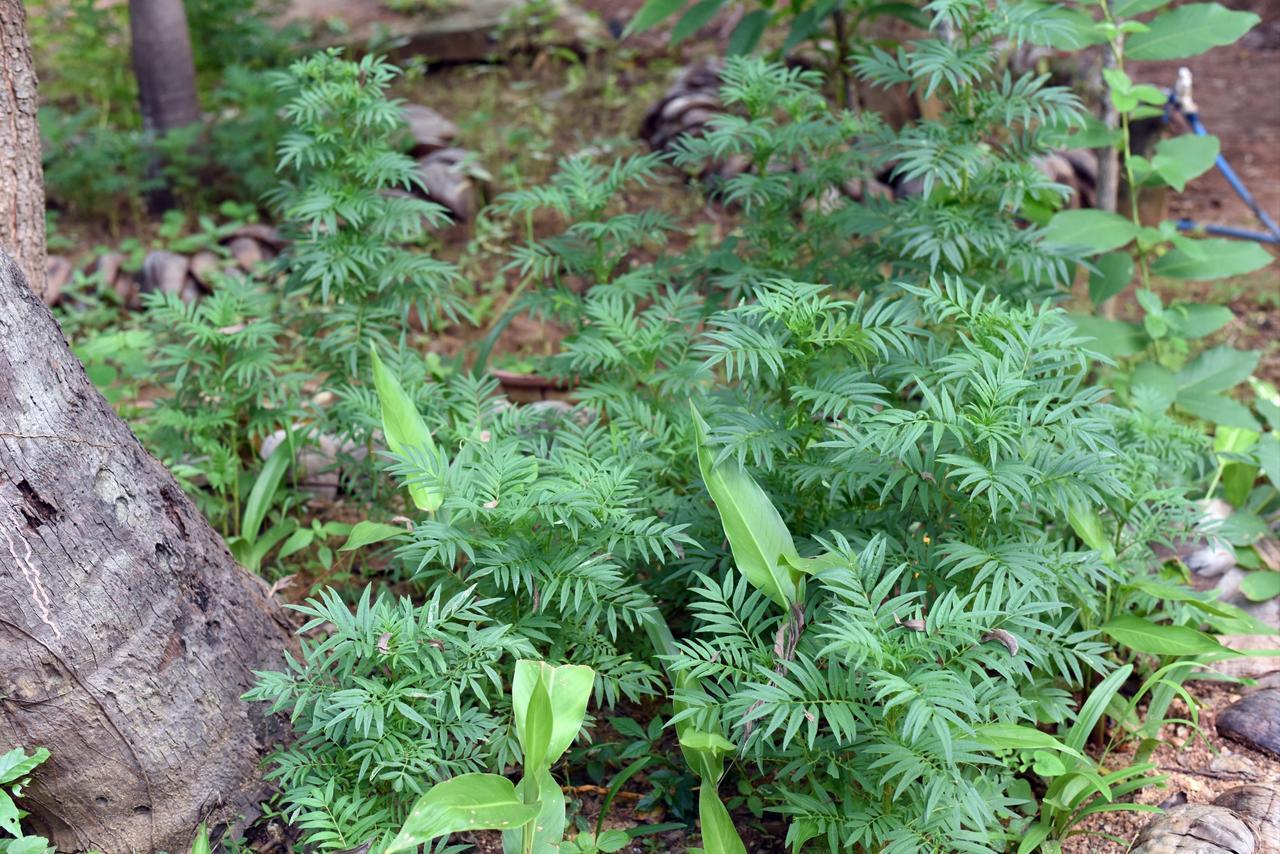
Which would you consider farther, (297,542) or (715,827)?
(297,542)

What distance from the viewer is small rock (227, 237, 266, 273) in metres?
4.82

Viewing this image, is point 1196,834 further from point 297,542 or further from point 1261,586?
point 297,542

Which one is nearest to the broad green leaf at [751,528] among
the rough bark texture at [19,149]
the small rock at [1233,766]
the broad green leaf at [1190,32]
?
the small rock at [1233,766]

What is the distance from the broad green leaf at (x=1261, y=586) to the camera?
9.64 feet

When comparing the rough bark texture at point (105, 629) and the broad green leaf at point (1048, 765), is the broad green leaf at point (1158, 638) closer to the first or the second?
the broad green leaf at point (1048, 765)

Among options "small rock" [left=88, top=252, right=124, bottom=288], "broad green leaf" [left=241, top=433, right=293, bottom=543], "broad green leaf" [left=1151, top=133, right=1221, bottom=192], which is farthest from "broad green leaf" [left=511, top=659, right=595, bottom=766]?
"small rock" [left=88, top=252, right=124, bottom=288]

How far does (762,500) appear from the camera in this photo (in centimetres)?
221

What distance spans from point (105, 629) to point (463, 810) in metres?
0.77

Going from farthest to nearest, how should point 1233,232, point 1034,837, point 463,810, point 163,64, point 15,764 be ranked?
point 163,64
point 1233,232
point 1034,837
point 15,764
point 463,810

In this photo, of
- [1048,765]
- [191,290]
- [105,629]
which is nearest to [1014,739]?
[1048,765]

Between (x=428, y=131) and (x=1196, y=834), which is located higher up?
(x=428, y=131)

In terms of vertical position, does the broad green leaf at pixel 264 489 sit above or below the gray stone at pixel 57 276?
above

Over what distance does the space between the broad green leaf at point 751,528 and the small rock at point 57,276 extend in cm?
367

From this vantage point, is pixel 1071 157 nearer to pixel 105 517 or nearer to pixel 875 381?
pixel 875 381
